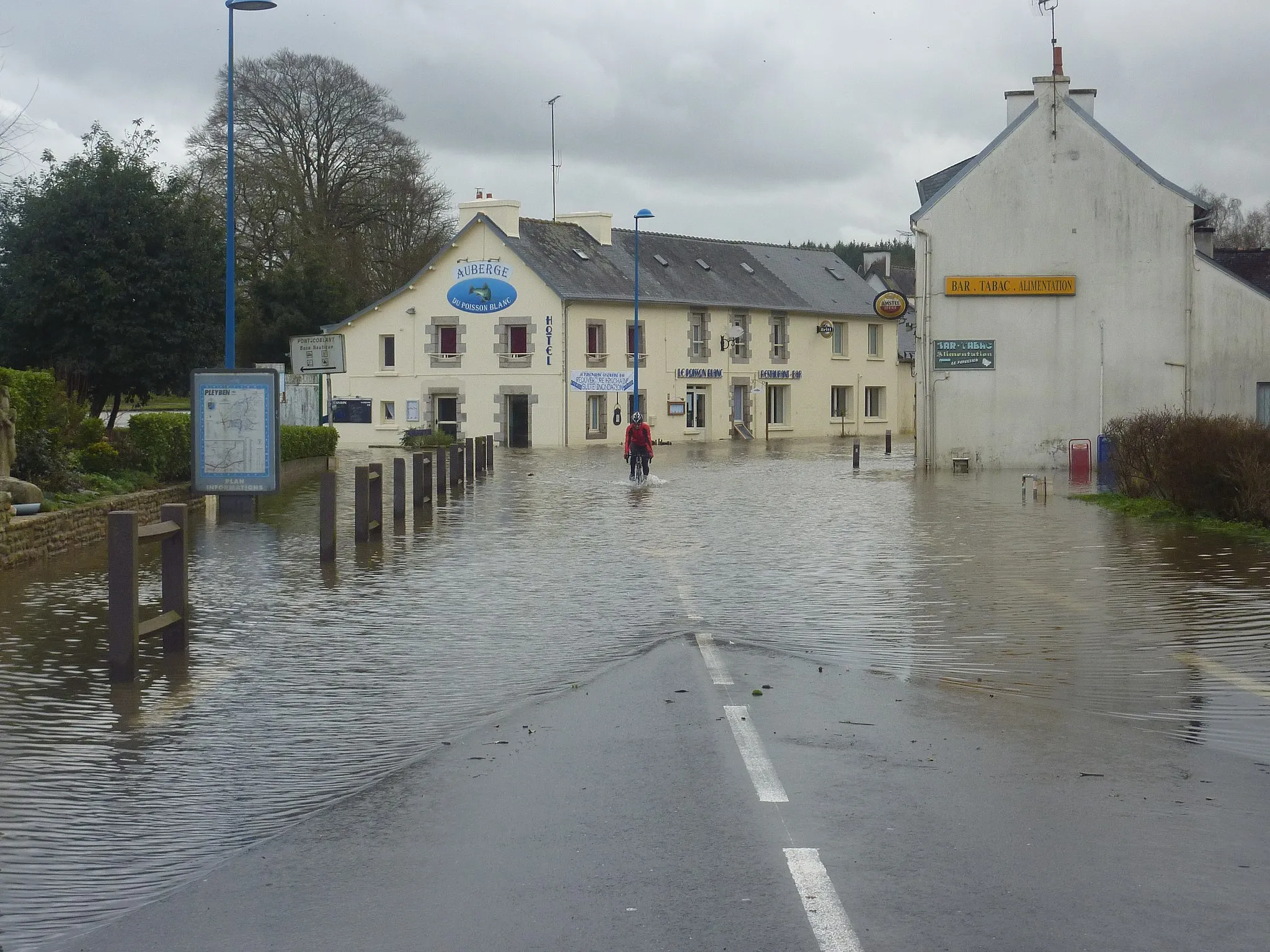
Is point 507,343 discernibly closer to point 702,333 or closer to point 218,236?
point 702,333

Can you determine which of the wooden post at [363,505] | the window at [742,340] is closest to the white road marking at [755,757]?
the wooden post at [363,505]

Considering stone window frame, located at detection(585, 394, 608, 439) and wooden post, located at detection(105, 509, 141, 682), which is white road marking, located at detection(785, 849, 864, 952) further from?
stone window frame, located at detection(585, 394, 608, 439)

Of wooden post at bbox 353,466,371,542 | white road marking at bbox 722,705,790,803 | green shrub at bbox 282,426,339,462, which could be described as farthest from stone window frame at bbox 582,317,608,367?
white road marking at bbox 722,705,790,803

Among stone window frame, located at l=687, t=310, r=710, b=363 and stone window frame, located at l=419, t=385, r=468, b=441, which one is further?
stone window frame, located at l=687, t=310, r=710, b=363

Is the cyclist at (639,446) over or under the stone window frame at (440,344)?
under

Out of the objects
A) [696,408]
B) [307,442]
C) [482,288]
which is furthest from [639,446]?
[696,408]

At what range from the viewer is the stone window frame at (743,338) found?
2505 inches

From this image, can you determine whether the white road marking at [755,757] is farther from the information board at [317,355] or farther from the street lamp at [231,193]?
the information board at [317,355]

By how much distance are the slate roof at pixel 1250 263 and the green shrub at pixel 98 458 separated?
30.5m

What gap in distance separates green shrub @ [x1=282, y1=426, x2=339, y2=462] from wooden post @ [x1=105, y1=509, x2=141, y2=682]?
21.2 m

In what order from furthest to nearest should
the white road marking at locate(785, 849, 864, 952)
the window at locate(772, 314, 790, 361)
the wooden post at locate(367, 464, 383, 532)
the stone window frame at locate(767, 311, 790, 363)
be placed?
the window at locate(772, 314, 790, 361) → the stone window frame at locate(767, 311, 790, 363) → the wooden post at locate(367, 464, 383, 532) → the white road marking at locate(785, 849, 864, 952)

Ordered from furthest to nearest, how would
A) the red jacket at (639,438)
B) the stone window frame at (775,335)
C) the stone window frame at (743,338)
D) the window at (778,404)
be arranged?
the window at (778,404) → the stone window frame at (775,335) → the stone window frame at (743,338) → the red jacket at (639,438)

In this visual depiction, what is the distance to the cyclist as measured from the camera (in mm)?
30109

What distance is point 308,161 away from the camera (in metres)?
56.8
